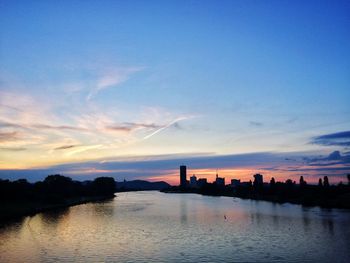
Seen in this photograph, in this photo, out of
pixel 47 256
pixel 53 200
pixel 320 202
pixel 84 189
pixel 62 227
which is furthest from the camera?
pixel 84 189

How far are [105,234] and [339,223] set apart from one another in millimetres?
33569

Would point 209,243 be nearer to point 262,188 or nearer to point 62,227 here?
point 62,227

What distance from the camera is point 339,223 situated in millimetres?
57250

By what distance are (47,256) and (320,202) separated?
87111 millimetres

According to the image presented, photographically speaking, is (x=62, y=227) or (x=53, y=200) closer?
(x=62, y=227)

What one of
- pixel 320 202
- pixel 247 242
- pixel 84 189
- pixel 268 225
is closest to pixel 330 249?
pixel 247 242

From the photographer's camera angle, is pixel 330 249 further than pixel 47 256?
Yes

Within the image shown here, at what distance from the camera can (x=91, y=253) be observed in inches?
1344

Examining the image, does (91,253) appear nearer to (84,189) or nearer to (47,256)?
(47,256)

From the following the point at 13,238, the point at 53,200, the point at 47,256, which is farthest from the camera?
the point at 53,200

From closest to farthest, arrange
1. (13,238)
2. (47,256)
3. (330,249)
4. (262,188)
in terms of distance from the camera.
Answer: (47,256), (330,249), (13,238), (262,188)

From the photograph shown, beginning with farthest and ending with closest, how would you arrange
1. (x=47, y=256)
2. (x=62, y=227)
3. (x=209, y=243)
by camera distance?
(x=62, y=227), (x=209, y=243), (x=47, y=256)

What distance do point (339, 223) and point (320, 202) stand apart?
49946 millimetres

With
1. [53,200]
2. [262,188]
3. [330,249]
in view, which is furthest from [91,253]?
[262,188]
